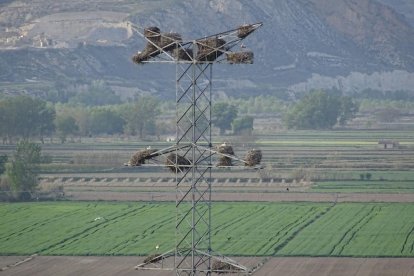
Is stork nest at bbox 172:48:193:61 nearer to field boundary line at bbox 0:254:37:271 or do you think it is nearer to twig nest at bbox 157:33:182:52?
twig nest at bbox 157:33:182:52

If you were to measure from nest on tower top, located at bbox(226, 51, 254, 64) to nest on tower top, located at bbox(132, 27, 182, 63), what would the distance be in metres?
0.86

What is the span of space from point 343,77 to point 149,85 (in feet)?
103

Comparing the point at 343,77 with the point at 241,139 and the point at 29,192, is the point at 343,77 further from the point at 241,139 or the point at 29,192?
the point at 29,192

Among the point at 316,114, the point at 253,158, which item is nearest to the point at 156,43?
the point at 253,158

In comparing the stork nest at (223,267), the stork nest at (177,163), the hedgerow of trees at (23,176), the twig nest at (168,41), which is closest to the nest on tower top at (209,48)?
the twig nest at (168,41)

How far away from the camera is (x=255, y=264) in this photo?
4922cm

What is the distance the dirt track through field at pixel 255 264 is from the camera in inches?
1871

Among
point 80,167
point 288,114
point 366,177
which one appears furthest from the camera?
point 288,114

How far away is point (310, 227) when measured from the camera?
59.2 metres

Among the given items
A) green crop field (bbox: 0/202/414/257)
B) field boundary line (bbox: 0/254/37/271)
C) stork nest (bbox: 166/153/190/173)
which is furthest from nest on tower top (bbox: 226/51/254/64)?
green crop field (bbox: 0/202/414/257)

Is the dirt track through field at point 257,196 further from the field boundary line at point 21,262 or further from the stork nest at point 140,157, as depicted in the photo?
the stork nest at point 140,157

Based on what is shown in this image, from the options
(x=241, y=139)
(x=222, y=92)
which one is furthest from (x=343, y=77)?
(x=241, y=139)

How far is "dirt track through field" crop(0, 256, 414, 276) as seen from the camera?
47.5 meters

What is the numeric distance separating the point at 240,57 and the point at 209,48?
492 mm
